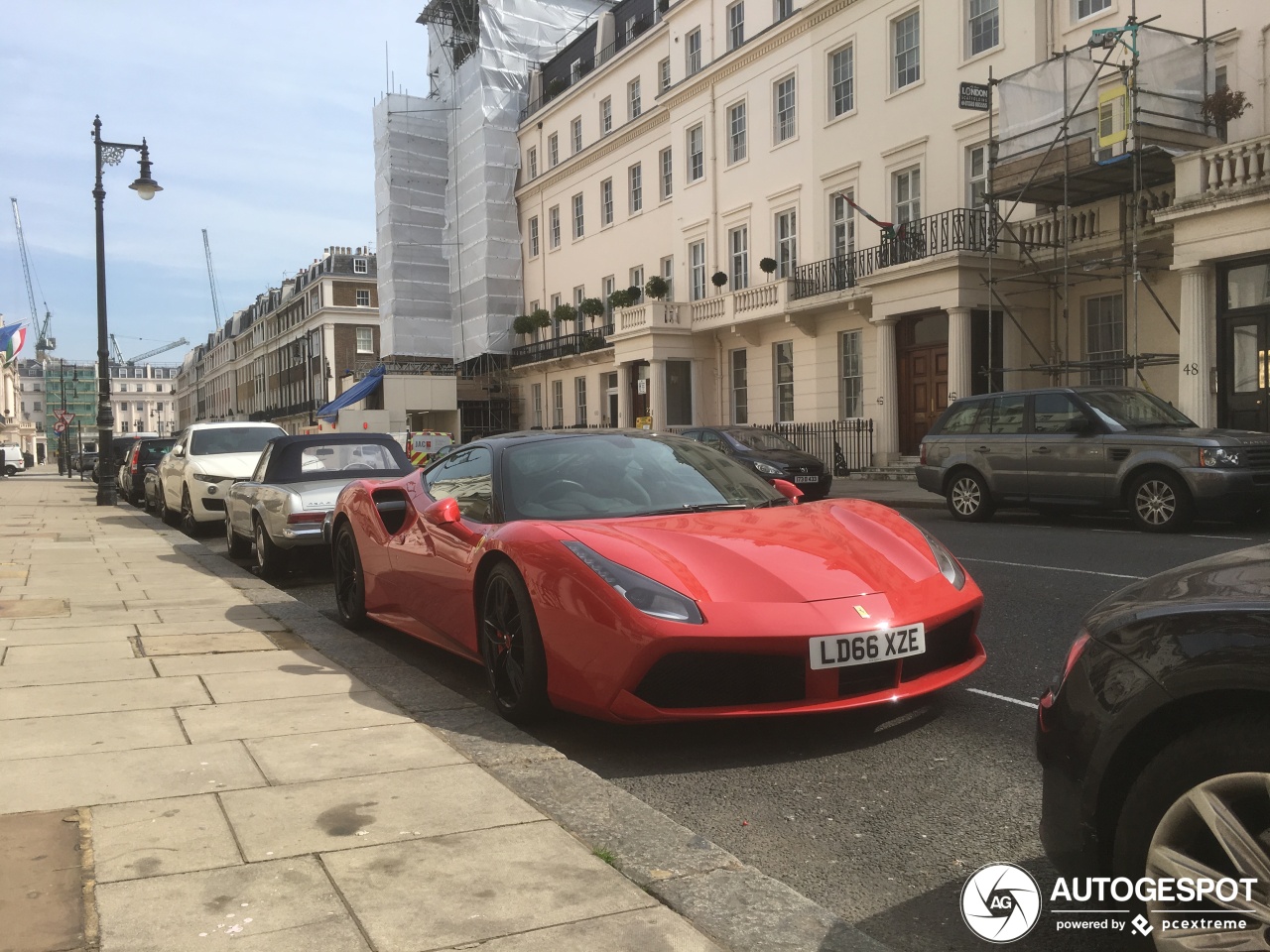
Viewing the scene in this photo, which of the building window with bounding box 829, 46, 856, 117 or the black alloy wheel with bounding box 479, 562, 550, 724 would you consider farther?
the building window with bounding box 829, 46, 856, 117

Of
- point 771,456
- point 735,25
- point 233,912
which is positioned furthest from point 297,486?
point 735,25

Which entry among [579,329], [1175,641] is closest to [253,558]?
[1175,641]

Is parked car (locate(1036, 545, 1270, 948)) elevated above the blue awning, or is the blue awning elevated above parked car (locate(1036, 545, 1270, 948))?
the blue awning

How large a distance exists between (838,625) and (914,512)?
1245 cm

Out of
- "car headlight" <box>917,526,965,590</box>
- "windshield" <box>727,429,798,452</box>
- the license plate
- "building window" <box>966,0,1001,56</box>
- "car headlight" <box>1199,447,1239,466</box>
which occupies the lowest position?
the license plate

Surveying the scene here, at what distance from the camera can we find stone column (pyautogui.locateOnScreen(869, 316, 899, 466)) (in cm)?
2427

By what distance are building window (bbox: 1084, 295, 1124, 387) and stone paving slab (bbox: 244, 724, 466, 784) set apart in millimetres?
18713

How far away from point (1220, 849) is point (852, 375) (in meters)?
25.5

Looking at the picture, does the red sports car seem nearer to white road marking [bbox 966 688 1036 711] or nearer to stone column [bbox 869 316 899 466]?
white road marking [bbox 966 688 1036 711]

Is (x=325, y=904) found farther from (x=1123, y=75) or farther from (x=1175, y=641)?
(x=1123, y=75)

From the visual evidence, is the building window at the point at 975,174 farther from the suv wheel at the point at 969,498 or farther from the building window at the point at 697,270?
the building window at the point at 697,270

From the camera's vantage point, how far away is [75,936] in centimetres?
248

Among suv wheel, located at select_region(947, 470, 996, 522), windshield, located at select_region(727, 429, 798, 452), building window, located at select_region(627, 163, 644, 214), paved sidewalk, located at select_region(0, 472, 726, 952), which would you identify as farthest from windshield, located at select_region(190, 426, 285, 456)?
building window, located at select_region(627, 163, 644, 214)

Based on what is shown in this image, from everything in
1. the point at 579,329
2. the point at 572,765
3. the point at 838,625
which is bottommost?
the point at 572,765
